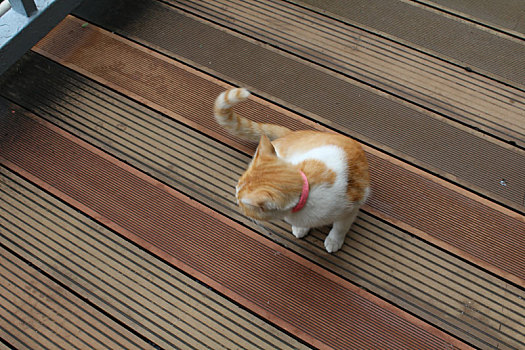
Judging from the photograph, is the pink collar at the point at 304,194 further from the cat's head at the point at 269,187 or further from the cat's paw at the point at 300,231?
the cat's paw at the point at 300,231

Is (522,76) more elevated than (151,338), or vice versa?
(522,76)

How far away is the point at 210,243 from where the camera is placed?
130cm

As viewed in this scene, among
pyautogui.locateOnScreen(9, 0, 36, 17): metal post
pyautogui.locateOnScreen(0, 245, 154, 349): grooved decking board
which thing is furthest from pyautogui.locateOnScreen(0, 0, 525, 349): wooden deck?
pyautogui.locateOnScreen(9, 0, 36, 17): metal post

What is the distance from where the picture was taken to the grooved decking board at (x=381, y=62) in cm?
150

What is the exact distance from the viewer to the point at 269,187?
0.97 m

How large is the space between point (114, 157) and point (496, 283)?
1390mm

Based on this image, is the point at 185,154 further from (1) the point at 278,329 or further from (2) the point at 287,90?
(1) the point at 278,329

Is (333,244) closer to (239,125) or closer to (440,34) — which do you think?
(239,125)

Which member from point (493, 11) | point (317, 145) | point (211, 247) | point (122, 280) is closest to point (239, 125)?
point (317, 145)

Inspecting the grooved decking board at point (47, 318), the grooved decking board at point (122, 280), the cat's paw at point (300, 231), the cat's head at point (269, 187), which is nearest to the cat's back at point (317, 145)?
the cat's head at point (269, 187)

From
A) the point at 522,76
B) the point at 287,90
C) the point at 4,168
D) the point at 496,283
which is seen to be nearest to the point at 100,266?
the point at 4,168

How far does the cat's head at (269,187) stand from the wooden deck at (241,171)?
12.6 inches

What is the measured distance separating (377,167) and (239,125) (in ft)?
1.74

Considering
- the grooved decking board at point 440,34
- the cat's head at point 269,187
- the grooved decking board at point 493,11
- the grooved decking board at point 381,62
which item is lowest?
the cat's head at point 269,187
